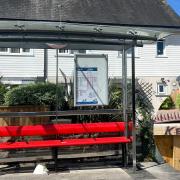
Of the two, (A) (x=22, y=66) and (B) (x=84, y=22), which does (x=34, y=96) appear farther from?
(A) (x=22, y=66)

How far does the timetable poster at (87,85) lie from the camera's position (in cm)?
997

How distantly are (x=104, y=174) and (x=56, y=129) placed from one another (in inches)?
55.2

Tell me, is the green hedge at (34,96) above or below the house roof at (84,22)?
below

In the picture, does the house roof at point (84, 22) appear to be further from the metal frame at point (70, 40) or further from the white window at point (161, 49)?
the white window at point (161, 49)

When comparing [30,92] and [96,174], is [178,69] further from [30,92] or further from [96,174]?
[96,174]

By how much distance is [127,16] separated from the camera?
16969mm

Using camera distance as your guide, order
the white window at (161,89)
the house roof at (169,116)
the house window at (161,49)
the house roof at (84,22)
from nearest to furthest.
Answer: the house roof at (169,116)
the house roof at (84,22)
the white window at (161,89)
the house window at (161,49)

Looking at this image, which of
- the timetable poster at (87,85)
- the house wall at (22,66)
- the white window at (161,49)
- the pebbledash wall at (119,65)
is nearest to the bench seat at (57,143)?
the timetable poster at (87,85)

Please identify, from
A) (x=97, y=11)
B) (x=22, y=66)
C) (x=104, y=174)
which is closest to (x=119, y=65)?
(x=22, y=66)

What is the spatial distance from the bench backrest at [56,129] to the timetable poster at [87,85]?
1.96ft

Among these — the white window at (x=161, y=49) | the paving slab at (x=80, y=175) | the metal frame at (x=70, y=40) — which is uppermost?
the white window at (x=161, y=49)

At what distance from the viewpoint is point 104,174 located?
8828mm

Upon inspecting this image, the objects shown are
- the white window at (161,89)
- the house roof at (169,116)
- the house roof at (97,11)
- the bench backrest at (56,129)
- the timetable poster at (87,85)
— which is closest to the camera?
the house roof at (169,116)

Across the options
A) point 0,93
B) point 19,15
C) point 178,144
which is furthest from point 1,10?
point 178,144
